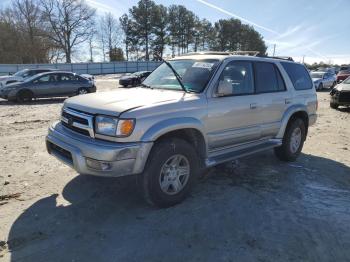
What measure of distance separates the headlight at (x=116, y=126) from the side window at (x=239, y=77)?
5.49 feet

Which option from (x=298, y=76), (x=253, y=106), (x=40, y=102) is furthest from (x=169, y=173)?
(x=40, y=102)

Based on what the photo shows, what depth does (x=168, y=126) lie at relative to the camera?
13.5ft

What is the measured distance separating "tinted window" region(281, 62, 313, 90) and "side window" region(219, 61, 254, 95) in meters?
1.26

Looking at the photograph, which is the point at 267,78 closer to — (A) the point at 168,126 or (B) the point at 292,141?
(B) the point at 292,141

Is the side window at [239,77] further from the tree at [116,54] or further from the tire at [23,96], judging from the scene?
the tree at [116,54]

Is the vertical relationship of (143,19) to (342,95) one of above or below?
above

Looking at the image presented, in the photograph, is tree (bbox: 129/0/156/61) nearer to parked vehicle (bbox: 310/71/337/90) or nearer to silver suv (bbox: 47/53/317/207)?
parked vehicle (bbox: 310/71/337/90)

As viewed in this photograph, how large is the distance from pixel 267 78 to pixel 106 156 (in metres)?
3.34

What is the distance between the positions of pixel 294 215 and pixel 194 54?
301 centimetres

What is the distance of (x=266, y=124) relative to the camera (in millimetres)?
5746

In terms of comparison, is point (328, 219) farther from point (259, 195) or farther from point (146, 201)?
point (146, 201)

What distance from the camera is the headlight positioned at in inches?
152

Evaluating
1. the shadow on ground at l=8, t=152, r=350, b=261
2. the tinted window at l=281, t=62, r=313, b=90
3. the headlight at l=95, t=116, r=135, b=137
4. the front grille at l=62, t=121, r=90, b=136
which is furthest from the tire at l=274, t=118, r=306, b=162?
the front grille at l=62, t=121, r=90, b=136

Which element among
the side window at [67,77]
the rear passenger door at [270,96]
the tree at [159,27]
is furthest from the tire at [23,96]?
the tree at [159,27]
